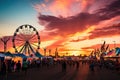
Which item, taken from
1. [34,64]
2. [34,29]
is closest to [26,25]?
[34,29]

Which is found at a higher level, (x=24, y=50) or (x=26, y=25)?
(x=26, y=25)

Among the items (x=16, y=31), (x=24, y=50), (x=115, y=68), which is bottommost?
(x=115, y=68)

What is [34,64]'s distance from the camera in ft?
226

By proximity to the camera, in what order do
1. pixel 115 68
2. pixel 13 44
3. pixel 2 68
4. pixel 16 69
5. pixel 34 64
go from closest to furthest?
pixel 2 68
pixel 16 69
pixel 115 68
pixel 34 64
pixel 13 44

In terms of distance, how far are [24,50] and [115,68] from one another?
81.8 ft

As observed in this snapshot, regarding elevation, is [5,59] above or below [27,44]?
below

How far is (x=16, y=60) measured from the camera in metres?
50.6

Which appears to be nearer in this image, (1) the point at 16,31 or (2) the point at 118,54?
(2) the point at 118,54

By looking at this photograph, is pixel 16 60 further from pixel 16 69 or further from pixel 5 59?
pixel 5 59

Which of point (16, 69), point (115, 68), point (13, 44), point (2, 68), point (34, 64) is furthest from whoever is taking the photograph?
point (13, 44)

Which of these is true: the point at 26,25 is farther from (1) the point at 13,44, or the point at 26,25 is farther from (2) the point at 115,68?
(2) the point at 115,68

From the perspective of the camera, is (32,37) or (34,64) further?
(32,37)

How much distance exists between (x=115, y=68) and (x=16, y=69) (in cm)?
2340

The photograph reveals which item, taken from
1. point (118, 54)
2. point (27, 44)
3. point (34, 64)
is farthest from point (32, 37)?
point (118, 54)
